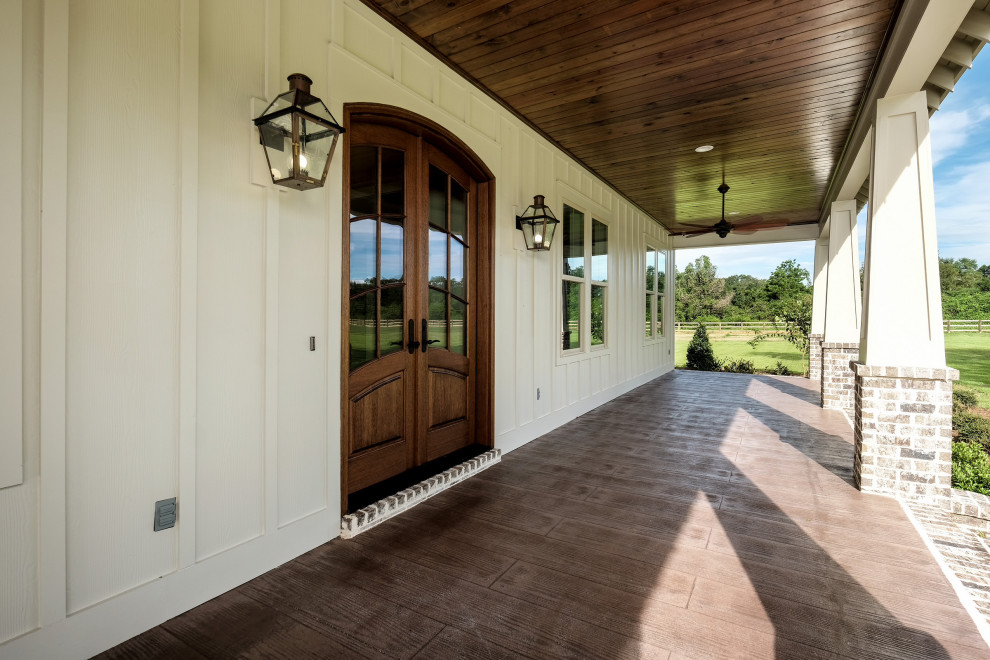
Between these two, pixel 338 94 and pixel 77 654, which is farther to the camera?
pixel 338 94

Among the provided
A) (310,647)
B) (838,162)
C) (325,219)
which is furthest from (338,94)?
(838,162)

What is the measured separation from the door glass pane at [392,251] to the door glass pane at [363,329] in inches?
7.2

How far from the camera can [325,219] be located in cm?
255

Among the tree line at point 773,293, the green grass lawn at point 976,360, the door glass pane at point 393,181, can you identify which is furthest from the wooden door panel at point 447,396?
the green grass lawn at point 976,360

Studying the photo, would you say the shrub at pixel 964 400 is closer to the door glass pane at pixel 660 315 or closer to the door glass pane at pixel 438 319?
the door glass pane at pixel 660 315

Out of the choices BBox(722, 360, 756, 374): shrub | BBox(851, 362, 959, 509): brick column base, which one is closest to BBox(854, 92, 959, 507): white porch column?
BBox(851, 362, 959, 509): brick column base

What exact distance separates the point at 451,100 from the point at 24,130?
268cm

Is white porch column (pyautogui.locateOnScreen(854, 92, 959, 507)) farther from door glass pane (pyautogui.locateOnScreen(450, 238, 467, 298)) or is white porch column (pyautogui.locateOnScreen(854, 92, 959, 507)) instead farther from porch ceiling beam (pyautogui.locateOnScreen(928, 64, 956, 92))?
door glass pane (pyautogui.locateOnScreen(450, 238, 467, 298))

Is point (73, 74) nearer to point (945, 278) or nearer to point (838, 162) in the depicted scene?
point (838, 162)

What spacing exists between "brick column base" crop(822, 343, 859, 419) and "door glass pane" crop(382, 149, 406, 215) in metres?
5.88

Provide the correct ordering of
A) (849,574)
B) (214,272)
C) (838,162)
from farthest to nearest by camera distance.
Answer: (838,162) → (849,574) → (214,272)

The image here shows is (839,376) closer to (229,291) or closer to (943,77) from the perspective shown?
(943,77)

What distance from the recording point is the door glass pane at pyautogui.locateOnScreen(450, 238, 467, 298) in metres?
3.77

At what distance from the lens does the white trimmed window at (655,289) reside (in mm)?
8812
